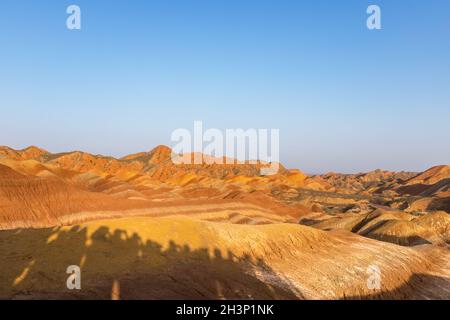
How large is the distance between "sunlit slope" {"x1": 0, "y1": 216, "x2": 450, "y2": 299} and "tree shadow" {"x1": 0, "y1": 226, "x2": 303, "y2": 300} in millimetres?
51

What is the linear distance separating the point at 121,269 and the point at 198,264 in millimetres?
5482

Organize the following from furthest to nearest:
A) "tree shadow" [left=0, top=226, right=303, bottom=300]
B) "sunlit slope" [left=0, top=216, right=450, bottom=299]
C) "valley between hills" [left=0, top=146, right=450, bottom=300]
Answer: "valley between hills" [left=0, top=146, right=450, bottom=300]
"sunlit slope" [left=0, top=216, right=450, bottom=299]
"tree shadow" [left=0, top=226, right=303, bottom=300]

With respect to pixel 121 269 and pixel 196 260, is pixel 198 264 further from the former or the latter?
pixel 121 269

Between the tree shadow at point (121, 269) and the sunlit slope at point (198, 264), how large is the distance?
51 millimetres

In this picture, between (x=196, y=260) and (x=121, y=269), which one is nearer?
(x=121, y=269)

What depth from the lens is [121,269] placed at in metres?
19.9

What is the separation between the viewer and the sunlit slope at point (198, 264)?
18.0 m

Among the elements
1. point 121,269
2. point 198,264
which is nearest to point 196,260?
point 198,264

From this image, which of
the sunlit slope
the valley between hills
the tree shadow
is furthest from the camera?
the valley between hills

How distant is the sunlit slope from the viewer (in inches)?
709
